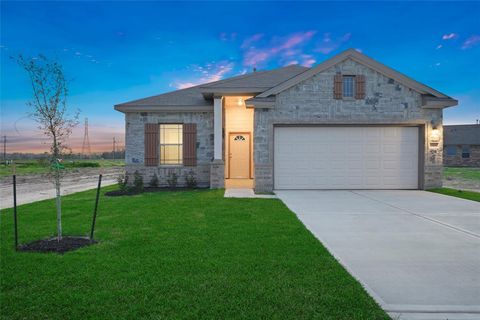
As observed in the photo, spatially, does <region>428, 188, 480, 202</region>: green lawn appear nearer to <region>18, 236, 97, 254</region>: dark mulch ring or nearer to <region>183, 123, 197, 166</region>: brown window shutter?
<region>183, 123, 197, 166</region>: brown window shutter

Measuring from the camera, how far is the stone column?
11070mm

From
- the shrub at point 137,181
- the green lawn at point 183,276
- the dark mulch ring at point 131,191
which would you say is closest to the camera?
the green lawn at point 183,276

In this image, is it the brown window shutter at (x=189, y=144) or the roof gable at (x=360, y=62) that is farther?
the brown window shutter at (x=189, y=144)

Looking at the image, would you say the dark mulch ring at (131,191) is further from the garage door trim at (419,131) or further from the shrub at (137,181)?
the garage door trim at (419,131)

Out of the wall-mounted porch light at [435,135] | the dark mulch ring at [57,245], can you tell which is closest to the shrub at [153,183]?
the dark mulch ring at [57,245]

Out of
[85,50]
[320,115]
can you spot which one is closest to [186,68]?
[85,50]

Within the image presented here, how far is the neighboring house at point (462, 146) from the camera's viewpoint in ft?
115

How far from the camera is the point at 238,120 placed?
14.2 meters

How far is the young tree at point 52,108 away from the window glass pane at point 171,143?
296 inches

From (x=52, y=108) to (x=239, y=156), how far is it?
1045cm

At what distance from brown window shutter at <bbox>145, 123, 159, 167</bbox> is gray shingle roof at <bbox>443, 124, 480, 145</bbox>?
130ft

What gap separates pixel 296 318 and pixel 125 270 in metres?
2.17

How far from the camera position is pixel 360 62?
1059 centimetres

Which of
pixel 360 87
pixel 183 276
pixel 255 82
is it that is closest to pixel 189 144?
pixel 255 82
